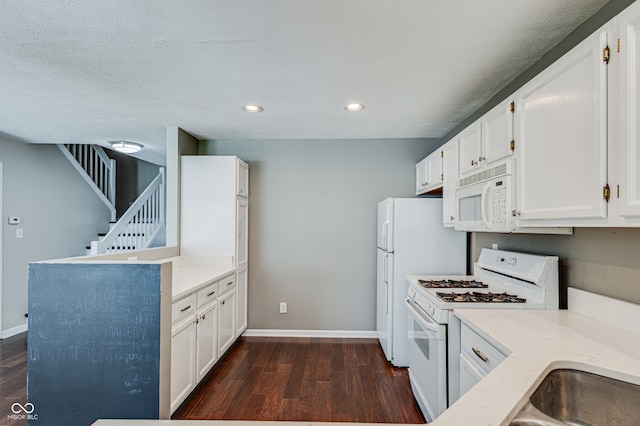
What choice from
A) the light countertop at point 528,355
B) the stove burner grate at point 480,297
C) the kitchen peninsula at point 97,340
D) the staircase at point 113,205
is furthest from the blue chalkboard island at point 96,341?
the staircase at point 113,205

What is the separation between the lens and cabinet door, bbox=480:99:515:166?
188 cm

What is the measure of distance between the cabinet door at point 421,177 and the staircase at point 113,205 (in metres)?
3.91

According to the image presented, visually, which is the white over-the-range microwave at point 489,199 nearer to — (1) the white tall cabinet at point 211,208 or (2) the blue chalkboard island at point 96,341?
(2) the blue chalkboard island at point 96,341

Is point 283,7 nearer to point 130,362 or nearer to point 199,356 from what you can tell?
point 130,362

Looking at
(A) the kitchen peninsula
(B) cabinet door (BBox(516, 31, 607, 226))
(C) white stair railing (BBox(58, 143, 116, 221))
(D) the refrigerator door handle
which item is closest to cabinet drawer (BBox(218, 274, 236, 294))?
(A) the kitchen peninsula

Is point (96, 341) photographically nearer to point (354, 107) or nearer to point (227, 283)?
point (227, 283)

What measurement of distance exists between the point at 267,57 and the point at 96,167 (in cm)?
480

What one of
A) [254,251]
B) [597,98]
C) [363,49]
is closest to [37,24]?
[363,49]

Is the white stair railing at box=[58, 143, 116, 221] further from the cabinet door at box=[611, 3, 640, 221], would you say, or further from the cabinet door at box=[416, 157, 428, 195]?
the cabinet door at box=[611, 3, 640, 221]

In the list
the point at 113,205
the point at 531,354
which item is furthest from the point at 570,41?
the point at 113,205

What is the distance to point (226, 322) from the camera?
10.8 feet

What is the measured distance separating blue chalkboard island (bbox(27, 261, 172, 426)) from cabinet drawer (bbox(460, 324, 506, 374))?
1.63m

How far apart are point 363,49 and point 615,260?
164cm

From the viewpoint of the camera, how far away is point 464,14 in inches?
62.3
